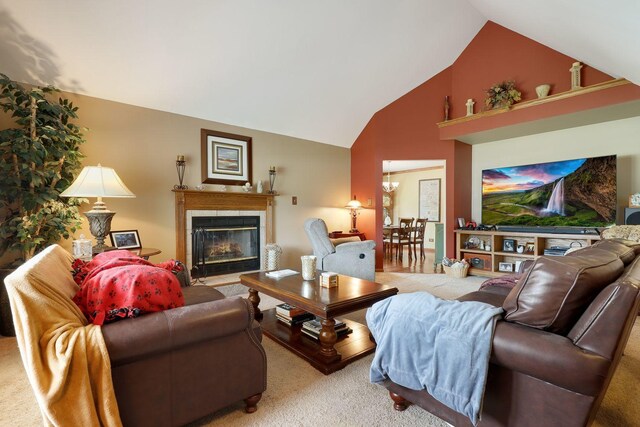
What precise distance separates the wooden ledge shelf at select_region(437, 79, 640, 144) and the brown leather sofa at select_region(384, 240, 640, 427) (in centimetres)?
329

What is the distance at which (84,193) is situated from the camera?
8.38 feet

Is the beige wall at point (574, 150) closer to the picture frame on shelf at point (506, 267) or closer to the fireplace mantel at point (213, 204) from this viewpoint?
the picture frame on shelf at point (506, 267)

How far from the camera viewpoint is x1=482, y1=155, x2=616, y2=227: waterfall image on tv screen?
3.89 meters

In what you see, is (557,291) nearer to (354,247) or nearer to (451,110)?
(354,247)

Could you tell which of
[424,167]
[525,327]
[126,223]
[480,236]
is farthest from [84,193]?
[424,167]

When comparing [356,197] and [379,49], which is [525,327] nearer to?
[379,49]

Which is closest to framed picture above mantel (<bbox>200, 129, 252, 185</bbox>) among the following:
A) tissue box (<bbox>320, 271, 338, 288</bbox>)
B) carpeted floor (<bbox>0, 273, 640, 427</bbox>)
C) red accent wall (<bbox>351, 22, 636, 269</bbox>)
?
red accent wall (<bbox>351, 22, 636, 269</bbox>)

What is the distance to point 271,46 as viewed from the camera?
11.9 ft

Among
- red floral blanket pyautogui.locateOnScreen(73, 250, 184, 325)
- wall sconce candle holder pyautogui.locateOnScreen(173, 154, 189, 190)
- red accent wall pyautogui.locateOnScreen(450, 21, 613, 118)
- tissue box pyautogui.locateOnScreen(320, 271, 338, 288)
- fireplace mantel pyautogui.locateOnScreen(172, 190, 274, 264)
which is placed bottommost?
tissue box pyautogui.locateOnScreen(320, 271, 338, 288)

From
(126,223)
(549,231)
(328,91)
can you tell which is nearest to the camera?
(126,223)

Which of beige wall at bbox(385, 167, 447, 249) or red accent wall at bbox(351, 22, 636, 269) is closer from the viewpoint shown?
red accent wall at bbox(351, 22, 636, 269)

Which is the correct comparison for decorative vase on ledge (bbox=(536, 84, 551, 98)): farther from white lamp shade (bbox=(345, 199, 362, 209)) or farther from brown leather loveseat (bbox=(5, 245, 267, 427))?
brown leather loveseat (bbox=(5, 245, 267, 427))

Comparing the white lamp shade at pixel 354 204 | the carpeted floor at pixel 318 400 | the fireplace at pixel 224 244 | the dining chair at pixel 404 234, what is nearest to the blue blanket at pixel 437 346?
the carpeted floor at pixel 318 400

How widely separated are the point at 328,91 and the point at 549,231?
12.5ft
